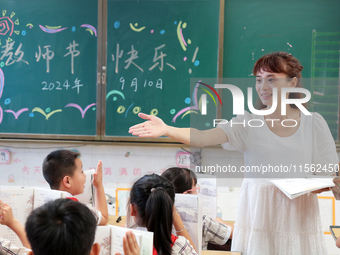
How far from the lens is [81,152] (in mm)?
3512

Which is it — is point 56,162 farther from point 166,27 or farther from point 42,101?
point 166,27

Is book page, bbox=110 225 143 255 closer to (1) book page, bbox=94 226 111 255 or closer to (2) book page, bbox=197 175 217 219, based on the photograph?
(1) book page, bbox=94 226 111 255

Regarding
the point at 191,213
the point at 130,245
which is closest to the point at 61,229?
the point at 130,245

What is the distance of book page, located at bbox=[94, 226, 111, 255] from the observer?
1394mm

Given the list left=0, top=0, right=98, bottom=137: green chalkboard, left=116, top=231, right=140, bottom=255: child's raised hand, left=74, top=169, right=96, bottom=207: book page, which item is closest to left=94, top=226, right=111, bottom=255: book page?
left=116, top=231, right=140, bottom=255: child's raised hand

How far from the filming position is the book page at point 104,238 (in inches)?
54.9

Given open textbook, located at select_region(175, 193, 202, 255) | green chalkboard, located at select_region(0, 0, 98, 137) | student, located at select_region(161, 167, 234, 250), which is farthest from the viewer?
green chalkboard, located at select_region(0, 0, 98, 137)

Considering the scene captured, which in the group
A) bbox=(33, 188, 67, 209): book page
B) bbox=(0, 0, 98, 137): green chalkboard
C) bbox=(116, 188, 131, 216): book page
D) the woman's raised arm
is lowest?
bbox=(116, 188, 131, 216): book page

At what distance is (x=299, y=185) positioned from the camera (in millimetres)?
1545

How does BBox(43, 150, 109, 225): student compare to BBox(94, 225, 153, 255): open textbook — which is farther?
BBox(43, 150, 109, 225): student

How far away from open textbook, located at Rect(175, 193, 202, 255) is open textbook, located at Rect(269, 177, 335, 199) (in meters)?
0.38

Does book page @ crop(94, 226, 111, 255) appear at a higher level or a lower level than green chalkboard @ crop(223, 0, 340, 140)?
lower

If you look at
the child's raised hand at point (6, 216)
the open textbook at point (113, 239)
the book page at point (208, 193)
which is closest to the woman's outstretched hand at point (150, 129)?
the open textbook at point (113, 239)

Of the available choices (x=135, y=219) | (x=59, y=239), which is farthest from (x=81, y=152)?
(x=59, y=239)
